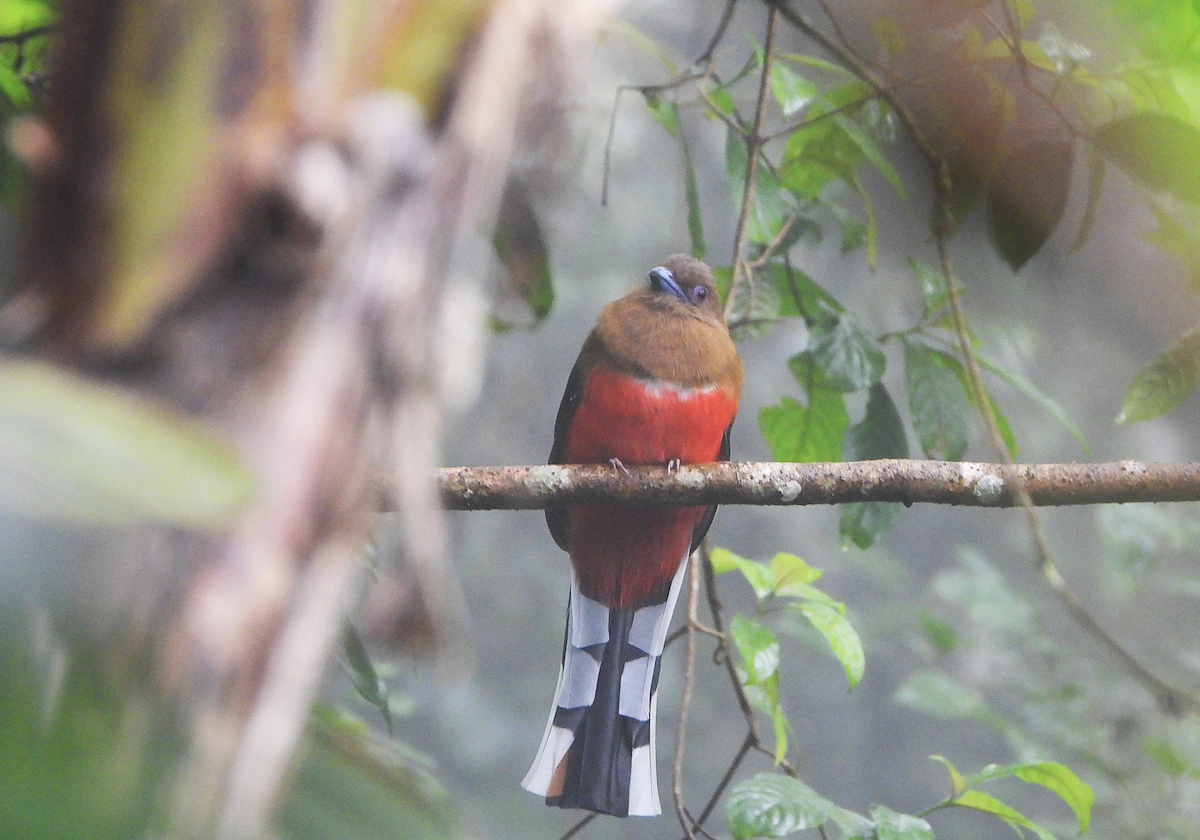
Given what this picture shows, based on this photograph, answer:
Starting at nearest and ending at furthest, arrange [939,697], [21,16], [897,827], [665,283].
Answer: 1. [21,16]
2. [897,827]
3. [665,283]
4. [939,697]

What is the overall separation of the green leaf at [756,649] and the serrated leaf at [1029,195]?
0.66 meters

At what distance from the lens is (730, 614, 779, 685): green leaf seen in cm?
156

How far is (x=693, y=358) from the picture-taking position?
6.55 feet

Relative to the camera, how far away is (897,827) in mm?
1403

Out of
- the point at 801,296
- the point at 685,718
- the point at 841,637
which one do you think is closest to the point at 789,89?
the point at 801,296

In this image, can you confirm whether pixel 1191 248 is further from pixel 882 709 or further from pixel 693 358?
pixel 882 709

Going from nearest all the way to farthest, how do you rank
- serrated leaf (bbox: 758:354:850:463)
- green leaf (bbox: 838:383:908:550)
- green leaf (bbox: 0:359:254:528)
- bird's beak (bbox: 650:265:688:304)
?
green leaf (bbox: 0:359:254:528) < green leaf (bbox: 838:383:908:550) < serrated leaf (bbox: 758:354:850:463) < bird's beak (bbox: 650:265:688:304)

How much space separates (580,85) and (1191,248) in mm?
932

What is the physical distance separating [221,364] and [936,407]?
5.18 ft

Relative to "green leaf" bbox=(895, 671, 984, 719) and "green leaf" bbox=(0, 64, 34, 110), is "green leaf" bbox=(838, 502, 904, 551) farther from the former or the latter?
"green leaf" bbox=(895, 671, 984, 719)

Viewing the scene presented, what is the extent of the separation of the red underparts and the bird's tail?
1.8 inches

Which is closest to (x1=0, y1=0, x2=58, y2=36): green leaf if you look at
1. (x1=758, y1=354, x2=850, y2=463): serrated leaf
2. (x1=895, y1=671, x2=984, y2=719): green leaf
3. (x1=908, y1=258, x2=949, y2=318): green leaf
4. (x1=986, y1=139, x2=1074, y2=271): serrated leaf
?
(x1=986, y1=139, x2=1074, y2=271): serrated leaf

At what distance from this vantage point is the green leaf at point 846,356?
1.77 m

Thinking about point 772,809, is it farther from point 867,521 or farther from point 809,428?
point 809,428
